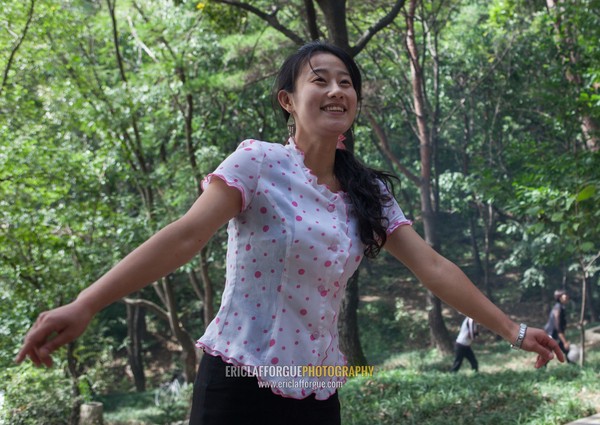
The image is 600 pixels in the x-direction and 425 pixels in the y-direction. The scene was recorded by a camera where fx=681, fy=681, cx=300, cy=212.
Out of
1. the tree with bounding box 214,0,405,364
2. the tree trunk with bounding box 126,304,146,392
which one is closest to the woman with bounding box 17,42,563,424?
the tree with bounding box 214,0,405,364

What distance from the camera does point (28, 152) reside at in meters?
8.33

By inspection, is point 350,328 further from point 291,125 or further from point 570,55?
point 291,125

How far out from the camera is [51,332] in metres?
1.35

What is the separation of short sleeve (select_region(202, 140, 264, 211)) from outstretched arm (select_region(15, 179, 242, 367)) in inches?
0.6

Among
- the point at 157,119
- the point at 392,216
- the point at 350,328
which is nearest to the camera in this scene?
the point at 392,216

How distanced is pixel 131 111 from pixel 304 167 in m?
8.64

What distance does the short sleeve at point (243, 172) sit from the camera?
1719 millimetres

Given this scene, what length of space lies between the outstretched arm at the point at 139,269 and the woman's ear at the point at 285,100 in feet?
1.54

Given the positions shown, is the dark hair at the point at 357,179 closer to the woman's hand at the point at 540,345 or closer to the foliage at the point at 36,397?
the woman's hand at the point at 540,345

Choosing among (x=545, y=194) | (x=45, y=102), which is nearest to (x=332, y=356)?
(x=545, y=194)

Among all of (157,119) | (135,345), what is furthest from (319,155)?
(135,345)

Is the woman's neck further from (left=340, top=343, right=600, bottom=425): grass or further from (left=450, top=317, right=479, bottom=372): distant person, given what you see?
(left=450, top=317, right=479, bottom=372): distant person

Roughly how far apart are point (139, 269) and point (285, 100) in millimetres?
818

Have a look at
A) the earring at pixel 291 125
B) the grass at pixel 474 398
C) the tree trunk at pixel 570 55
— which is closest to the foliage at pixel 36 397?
the grass at pixel 474 398
